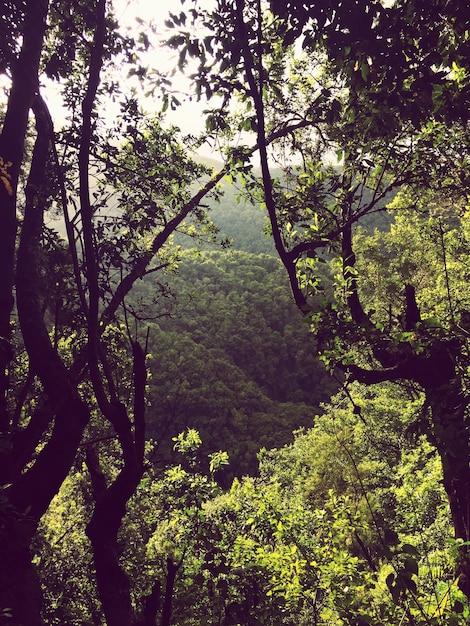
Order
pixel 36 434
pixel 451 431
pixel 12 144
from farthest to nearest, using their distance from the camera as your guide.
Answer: pixel 12 144
pixel 36 434
pixel 451 431

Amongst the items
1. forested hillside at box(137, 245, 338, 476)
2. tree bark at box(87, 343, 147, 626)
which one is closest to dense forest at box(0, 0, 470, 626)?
tree bark at box(87, 343, 147, 626)

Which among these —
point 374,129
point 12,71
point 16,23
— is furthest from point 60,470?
point 16,23

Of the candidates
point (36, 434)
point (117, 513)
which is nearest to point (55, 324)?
point (36, 434)

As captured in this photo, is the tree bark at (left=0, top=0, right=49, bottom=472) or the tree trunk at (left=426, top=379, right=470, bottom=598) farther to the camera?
the tree bark at (left=0, top=0, right=49, bottom=472)

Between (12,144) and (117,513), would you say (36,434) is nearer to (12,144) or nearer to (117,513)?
(117,513)

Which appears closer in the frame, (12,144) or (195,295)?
(12,144)

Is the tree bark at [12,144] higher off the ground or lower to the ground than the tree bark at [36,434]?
higher

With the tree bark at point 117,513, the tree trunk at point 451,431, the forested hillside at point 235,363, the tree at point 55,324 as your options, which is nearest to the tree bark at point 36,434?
the tree at point 55,324

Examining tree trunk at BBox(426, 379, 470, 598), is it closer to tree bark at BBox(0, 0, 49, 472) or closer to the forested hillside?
tree bark at BBox(0, 0, 49, 472)

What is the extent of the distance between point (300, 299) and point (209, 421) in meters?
47.7

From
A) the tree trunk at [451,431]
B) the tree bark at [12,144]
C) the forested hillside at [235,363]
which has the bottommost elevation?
the tree trunk at [451,431]

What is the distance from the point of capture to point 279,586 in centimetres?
407

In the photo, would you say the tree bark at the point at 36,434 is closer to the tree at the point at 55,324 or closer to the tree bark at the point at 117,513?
the tree at the point at 55,324

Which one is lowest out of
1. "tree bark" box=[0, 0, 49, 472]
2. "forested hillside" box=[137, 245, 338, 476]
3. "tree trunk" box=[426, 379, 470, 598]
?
"tree trunk" box=[426, 379, 470, 598]
